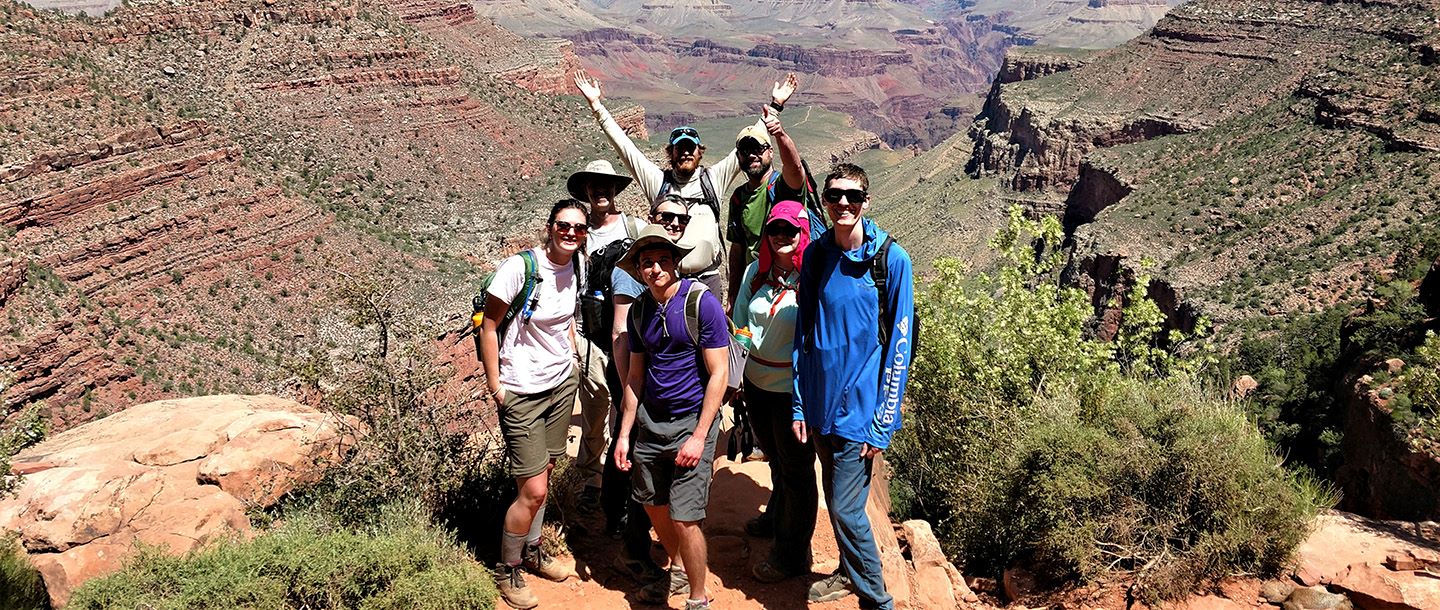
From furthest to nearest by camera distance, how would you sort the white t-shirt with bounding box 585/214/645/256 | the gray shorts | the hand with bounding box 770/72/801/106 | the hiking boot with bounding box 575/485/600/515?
the hiking boot with bounding box 575/485/600/515, the hand with bounding box 770/72/801/106, the white t-shirt with bounding box 585/214/645/256, the gray shorts

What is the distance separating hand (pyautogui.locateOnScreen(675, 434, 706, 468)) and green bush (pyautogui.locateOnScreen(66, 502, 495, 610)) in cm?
161

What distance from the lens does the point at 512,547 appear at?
564 cm

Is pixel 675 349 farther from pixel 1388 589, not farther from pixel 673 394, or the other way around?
pixel 1388 589

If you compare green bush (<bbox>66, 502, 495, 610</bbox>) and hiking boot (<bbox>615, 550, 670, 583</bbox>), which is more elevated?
green bush (<bbox>66, 502, 495, 610</bbox>)

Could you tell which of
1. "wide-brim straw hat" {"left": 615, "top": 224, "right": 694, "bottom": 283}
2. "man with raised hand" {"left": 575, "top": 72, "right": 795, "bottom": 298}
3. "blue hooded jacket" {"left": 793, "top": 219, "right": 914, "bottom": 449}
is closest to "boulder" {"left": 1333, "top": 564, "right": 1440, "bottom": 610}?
"blue hooded jacket" {"left": 793, "top": 219, "right": 914, "bottom": 449}

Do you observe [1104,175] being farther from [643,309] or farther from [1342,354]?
[643,309]

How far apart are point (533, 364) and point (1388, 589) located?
19.9 feet

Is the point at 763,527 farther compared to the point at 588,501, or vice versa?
the point at 588,501

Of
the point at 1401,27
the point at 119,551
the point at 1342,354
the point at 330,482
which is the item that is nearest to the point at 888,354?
the point at 330,482

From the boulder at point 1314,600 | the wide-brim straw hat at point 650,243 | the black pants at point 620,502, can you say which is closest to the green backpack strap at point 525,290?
the wide-brim straw hat at point 650,243

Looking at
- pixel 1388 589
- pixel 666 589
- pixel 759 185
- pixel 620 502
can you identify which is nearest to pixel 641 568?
pixel 666 589

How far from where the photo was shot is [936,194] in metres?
93.6

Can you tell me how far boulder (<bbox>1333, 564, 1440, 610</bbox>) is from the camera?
5.57 meters

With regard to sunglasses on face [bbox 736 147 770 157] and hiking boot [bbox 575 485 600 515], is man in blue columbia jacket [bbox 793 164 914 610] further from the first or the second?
hiking boot [bbox 575 485 600 515]
